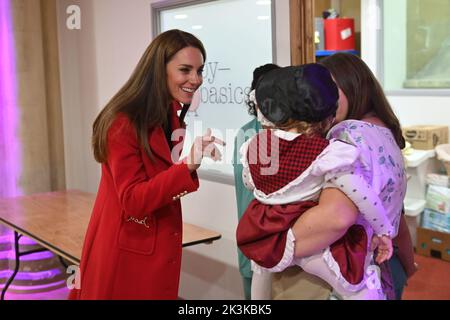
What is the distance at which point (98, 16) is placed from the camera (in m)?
3.70

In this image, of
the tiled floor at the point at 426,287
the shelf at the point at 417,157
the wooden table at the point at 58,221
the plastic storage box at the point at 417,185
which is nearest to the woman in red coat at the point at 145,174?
the wooden table at the point at 58,221

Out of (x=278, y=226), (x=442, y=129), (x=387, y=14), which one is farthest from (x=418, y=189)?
(x=278, y=226)

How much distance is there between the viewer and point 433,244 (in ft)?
13.1

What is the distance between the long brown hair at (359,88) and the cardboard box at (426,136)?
2797 millimetres

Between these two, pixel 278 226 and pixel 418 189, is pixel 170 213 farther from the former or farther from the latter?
pixel 418 189

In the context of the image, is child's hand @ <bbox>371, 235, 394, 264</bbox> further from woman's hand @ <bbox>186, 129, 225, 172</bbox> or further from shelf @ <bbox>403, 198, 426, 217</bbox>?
shelf @ <bbox>403, 198, 426, 217</bbox>

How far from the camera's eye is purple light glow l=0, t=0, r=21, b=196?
3559 millimetres

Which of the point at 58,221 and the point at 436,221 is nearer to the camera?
the point at 58,221

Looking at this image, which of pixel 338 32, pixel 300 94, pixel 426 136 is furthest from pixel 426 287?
pixel 300 94

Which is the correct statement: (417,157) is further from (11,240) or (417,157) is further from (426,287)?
(11,240)

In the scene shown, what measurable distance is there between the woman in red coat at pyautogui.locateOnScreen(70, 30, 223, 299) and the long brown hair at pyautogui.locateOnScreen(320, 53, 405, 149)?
39 centimetres

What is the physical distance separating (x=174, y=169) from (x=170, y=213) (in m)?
0.21

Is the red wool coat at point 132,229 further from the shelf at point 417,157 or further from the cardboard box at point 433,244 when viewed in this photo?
the cardboard box at point 433,244

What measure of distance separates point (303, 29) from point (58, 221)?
1.65m
